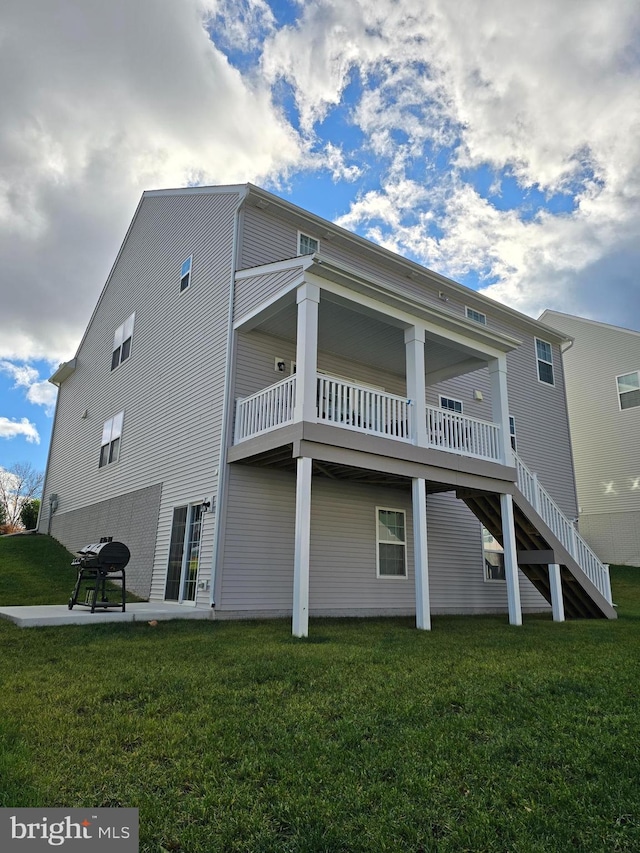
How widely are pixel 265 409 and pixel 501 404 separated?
4.84 m

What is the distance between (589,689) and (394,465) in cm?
481

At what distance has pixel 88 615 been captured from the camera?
799cm

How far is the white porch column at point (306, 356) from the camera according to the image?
27.1 feet

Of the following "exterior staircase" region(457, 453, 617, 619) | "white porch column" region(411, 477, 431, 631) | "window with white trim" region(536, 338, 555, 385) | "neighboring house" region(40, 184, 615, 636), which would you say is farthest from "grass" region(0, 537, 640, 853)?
"window with white trim" region(536, 338, 555, 385)

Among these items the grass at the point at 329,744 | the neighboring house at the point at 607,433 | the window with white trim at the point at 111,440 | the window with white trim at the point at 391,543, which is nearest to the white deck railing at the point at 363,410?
the window with white trim at the point at 391,543

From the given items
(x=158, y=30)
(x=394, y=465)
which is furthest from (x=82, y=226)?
(x=394, y=465)

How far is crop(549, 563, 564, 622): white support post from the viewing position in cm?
1086

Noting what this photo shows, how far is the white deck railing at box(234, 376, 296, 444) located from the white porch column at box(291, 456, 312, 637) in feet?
3.68

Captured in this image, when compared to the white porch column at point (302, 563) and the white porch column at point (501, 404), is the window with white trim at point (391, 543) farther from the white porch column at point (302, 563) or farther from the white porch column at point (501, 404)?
the white porch column at point (302, 563)

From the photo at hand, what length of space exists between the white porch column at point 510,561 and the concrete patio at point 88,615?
5342 millimetres

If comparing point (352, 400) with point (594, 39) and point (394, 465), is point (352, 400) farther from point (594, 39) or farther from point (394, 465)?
point (594, 39)

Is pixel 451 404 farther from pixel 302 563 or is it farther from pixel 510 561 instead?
pixel 302 563

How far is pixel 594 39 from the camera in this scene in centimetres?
1154

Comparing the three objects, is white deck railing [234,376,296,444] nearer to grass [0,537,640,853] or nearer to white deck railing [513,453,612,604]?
grass [0,537,640,853]
